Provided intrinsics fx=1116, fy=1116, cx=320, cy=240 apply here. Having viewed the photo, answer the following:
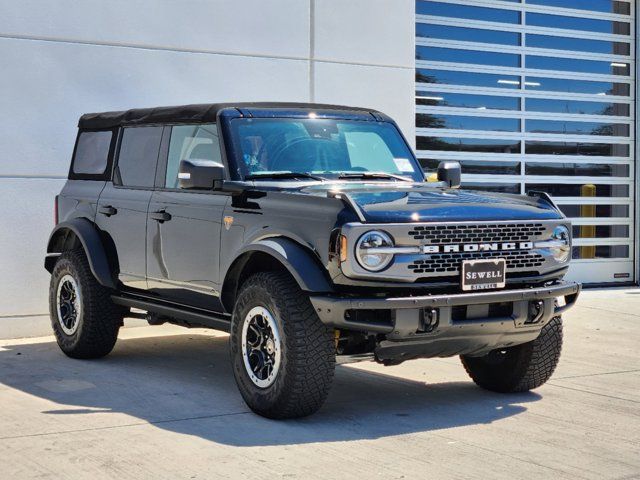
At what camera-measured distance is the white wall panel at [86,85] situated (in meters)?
9.86

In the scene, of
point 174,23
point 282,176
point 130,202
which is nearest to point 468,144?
point 174,23

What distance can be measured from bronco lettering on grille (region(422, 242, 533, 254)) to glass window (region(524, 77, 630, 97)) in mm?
7707

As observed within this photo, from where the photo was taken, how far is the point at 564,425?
6.37 metres

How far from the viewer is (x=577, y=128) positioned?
14328 mm

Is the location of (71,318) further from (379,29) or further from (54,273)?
(379,29)

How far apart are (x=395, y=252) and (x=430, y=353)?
68cm

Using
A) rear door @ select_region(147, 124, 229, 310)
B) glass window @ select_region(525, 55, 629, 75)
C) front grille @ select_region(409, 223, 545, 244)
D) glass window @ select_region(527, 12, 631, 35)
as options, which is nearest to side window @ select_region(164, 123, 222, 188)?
rear door @ select_region(147, 124, 229, 310)

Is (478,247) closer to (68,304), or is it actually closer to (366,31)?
(68,304)

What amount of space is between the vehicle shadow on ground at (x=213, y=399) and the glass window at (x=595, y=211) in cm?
639

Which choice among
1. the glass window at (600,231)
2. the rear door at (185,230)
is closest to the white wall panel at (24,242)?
the rear door at (185,230)

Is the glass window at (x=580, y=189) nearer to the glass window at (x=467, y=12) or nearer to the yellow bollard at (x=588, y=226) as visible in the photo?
the yellow bollard at (x=588, y=226)

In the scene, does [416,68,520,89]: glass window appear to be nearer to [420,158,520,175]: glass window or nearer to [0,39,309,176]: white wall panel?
[420,158,520,175]: glass window

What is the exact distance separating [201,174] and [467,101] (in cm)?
691

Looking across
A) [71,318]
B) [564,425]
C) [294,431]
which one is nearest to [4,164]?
[71,318]
